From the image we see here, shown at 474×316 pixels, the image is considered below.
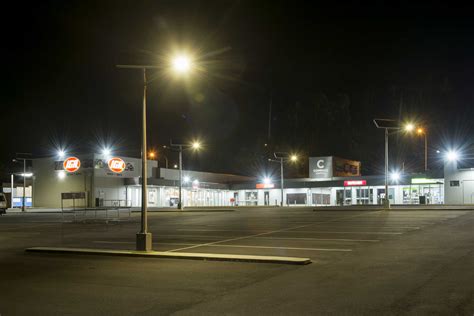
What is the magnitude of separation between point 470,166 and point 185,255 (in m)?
44.2

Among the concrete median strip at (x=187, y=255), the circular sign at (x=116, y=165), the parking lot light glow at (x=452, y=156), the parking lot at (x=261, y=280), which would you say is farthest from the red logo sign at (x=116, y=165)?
the concrete median strip at (x=187, y=255)

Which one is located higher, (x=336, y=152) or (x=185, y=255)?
(x=336, y=152)

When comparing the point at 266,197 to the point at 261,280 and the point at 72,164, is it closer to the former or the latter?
the point at 72,164

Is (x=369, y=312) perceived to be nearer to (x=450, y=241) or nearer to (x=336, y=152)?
(x=450, y=241)

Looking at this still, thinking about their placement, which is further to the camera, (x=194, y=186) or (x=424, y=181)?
(x=194, y=186)

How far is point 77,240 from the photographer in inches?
821

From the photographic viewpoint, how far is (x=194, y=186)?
67875 mm

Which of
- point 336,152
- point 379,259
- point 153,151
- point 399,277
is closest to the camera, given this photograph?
point 399,277

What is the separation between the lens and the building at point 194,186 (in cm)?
6025

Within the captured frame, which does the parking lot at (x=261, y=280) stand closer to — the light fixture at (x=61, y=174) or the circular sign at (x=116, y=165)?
the circular sign at (x=116, y=165)

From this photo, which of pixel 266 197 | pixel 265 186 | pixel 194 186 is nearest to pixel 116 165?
pixel 194 186

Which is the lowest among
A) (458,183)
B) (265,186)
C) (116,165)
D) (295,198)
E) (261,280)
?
(261,280)

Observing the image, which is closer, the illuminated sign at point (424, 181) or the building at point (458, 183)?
the building at point (458, 183)

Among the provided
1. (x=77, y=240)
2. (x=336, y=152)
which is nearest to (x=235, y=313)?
(x=77, y=240)
